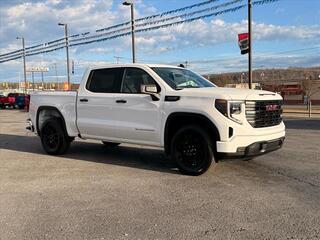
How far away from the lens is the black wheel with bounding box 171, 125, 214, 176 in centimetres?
788

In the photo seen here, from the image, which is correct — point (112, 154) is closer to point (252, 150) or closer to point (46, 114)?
point (46, 114)

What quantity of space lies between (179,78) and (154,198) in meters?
2.99

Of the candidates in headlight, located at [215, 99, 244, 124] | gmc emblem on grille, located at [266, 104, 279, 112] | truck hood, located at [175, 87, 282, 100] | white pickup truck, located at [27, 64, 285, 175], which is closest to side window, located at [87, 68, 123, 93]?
white pickup truck, located at [27, 64, 285, 175]

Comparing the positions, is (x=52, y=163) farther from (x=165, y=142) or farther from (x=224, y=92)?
(x=224, y=92)

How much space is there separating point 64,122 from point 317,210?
6159mm

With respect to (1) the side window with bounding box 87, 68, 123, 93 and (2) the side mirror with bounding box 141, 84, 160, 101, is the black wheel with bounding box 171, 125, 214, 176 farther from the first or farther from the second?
(1) the side window with bounding box 87, 68, 123, 93

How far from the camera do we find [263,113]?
805cm

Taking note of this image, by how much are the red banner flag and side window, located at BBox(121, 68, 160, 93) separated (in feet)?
48.1

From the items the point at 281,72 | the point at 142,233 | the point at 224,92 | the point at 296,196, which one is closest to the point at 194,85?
the point at 224,92

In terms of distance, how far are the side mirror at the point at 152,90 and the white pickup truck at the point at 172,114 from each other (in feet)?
0.06

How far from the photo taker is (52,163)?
9711mm

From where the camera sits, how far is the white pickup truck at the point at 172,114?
771 cm

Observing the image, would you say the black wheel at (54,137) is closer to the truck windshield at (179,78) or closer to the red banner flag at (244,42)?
the truck windshield at (179,78)

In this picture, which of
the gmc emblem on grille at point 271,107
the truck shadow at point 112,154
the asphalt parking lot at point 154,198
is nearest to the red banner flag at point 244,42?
the truck shadow at point 112,154
